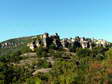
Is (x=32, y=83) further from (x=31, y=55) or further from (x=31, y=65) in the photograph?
(x=31, y=55)

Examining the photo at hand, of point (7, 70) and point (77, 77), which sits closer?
point (77, 77)

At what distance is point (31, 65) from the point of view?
6265 inches

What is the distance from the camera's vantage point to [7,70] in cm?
14112

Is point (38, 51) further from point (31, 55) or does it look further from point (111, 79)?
point (111, 79)

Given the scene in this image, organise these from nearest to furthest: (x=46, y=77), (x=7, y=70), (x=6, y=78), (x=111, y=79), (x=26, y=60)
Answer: (x=111, y=79)
(x=46, y=77)
(x=6, y=78)
(x=7, y=70)
(x=26, y=60)

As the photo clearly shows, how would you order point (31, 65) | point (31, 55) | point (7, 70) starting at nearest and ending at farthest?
point (7, 70)
point (31, 65)
point (31, 55)

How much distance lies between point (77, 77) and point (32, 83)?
739 inches

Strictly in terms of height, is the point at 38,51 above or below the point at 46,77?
above

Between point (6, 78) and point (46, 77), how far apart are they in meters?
25.4

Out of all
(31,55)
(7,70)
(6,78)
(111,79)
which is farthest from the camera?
(31,55)

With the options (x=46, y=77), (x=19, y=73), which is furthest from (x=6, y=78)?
(x=46, y=77)

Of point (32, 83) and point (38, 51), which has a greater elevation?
point (38, 51)

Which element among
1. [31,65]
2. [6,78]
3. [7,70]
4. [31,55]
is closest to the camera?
[6,78]

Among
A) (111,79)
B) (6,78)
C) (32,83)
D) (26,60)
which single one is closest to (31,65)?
(26,60)
